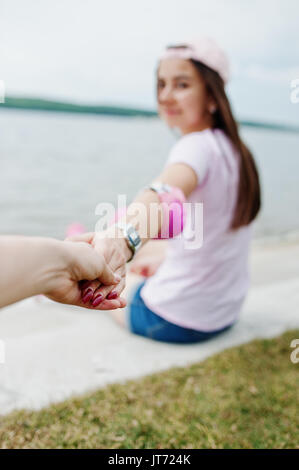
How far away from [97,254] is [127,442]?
853 mm

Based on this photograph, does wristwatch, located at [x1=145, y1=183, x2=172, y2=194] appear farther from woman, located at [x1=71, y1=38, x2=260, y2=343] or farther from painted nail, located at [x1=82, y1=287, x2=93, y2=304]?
painted nail, located at [x1=82, y1=287, x2=93, y2=304]

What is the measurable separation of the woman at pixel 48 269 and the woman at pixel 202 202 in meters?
0.37

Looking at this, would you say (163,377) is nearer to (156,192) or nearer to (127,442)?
(127,442)

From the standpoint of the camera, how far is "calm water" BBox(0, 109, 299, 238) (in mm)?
8133

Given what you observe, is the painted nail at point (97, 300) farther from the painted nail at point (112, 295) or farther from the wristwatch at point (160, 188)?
the wristwatch at point (160, 188)

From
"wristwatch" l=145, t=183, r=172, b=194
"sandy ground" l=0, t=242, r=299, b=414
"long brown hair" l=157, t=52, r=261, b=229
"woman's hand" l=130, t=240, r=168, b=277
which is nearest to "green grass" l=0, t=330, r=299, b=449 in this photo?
"sandy ground" l=0, t=242, r=299, b=414

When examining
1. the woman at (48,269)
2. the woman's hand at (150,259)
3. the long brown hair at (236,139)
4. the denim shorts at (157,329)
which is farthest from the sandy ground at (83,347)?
the woman at (48,269)

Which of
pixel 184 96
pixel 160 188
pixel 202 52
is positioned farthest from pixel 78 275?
pixel 202 52

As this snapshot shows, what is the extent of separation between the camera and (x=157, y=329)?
2.68 m

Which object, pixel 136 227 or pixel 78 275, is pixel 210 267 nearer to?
pixel 136 227

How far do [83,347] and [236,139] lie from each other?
4.26 feet

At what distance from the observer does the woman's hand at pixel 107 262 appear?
1.28 meters

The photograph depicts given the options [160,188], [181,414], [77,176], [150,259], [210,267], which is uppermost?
[160,188]

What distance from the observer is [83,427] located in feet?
6.07
